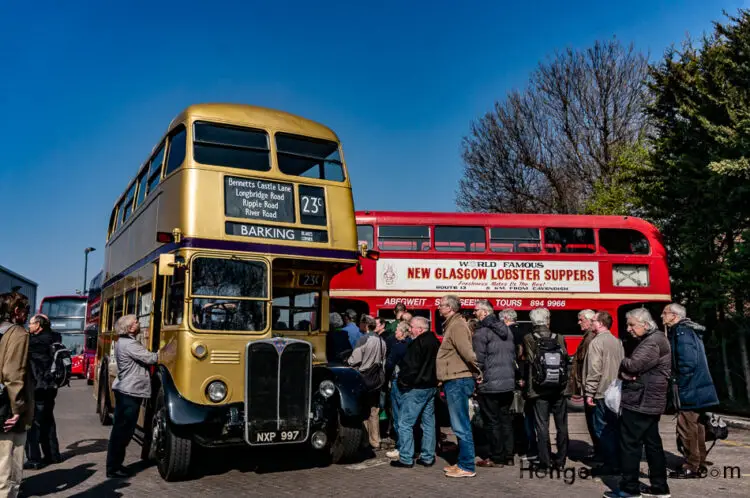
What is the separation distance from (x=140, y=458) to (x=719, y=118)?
41.9 ft

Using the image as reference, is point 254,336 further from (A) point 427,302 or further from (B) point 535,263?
(B) point 535,263

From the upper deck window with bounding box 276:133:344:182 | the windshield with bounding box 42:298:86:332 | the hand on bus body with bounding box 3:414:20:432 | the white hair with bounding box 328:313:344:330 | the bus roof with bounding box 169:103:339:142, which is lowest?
the hand on bus body with bounding box 3:414:20:432

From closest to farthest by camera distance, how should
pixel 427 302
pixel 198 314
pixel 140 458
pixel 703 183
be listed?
→ 1. pixel 198 314
2. pixel 140 458
3. pixel 703 183
4. pixel 427 302

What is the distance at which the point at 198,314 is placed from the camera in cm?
729

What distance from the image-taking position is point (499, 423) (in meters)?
7.95

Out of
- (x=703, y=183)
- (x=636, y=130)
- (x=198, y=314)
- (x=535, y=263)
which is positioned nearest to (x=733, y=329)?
(x=703, y=183)

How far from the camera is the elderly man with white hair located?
7391 mm

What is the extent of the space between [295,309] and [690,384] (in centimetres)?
478

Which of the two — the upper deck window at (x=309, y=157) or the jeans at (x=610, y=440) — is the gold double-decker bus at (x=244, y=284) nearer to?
the upper deck window at (x=309, y=157)

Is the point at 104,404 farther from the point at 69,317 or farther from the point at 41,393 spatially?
the point at 69,317

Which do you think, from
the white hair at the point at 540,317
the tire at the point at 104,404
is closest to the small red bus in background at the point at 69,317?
the tire at the point at 104,404

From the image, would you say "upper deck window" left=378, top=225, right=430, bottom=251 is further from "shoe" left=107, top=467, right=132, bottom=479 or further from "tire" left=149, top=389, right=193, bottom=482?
"shoe" left=107, top=467, right=132, bottom=479

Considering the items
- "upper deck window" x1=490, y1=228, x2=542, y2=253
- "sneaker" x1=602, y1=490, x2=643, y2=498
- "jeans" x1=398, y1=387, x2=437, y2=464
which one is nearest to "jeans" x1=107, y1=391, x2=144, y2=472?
"jeans" x1=398, y1=387, x2=437, y2=464

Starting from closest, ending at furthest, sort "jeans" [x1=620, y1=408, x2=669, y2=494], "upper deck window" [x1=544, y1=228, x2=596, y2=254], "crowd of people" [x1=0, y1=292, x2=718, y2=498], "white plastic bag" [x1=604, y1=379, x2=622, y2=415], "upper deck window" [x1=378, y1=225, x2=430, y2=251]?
"jeans" [x1=620, y1=408, x2=669, y2=494]
"crowd of people" [x1=0, y1=292, x2=718, y2=498]
"white plastic bag" [x1=604, y1=379, x2=622, y2=415]
"upper deck window" [x1=378, y1=225, x2=430, y2=251]
"upper deck window" [x1=544, y1=228, x2=596, y2=254]
